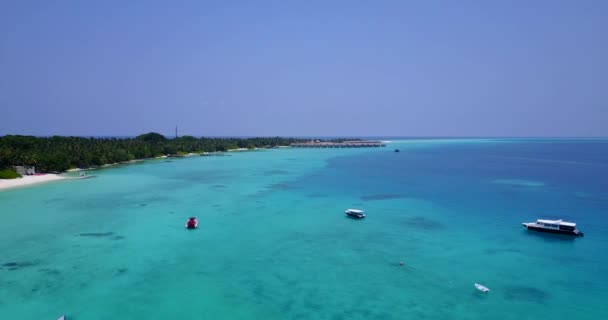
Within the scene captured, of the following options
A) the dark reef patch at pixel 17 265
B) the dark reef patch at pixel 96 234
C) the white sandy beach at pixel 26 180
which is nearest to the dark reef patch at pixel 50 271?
the dark reef patch at pixel 17 265

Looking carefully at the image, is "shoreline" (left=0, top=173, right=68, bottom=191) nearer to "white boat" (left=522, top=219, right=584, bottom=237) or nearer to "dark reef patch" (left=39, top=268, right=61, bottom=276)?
"dark reef patch" (left=39, top=268, right=61, bottom=276)

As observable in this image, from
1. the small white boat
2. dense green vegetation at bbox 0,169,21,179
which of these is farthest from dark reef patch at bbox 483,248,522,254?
dense green vegetation at bbox 0,169,21,179

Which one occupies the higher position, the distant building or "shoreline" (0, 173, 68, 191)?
the distant building

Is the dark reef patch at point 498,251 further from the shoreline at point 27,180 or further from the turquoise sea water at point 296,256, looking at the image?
the shoreline at point 27,180

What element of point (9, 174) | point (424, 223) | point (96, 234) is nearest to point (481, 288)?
point (424, 223)

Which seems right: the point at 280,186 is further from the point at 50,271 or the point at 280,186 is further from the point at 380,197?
the point at 50,271

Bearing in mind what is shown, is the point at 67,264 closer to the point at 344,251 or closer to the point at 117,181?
the point at 344,251

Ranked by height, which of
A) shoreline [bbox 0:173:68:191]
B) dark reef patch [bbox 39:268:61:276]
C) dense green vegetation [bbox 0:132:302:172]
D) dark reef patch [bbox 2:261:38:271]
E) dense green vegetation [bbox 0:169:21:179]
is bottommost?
dark reef patch [bbox 39:268:61:276]
